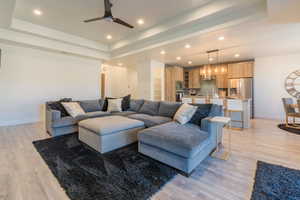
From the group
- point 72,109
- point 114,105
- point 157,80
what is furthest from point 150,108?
point 157,80

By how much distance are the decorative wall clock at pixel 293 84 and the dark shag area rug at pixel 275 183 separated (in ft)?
16.3

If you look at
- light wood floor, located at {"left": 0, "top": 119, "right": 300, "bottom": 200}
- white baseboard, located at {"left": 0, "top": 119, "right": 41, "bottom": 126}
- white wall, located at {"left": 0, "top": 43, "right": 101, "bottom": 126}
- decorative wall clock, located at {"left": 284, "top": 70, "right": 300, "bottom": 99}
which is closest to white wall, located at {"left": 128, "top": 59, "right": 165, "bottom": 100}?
white wall, located at {"left": 0, "top": 43, "right": 101, "bottom": 126}

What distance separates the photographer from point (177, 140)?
6.23ft

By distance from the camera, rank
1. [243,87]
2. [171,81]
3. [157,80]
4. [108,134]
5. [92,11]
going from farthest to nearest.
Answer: [171,81], [157,80], [243,87], [92,11], [108,134]

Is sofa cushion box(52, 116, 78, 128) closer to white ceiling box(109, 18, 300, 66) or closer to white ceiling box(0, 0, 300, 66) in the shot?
white ceiling box(0, 0, 300, 66)

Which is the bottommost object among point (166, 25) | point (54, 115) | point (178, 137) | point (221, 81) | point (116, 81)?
point (178, 137)

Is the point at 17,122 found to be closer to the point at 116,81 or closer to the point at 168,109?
the point at 116,81

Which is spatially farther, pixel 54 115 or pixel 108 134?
pixel 54 115

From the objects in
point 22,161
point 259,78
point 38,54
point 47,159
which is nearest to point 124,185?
point 47,159

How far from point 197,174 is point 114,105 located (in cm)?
323

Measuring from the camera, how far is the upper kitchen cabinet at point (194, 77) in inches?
305

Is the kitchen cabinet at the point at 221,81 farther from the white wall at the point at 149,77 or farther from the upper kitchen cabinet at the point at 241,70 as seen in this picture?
the white wall at the point at 149,77

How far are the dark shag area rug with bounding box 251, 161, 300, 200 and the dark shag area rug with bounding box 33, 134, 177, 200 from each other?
3.21 feet

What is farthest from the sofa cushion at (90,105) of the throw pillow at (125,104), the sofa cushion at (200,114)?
the sofa cushion at (200,114)
